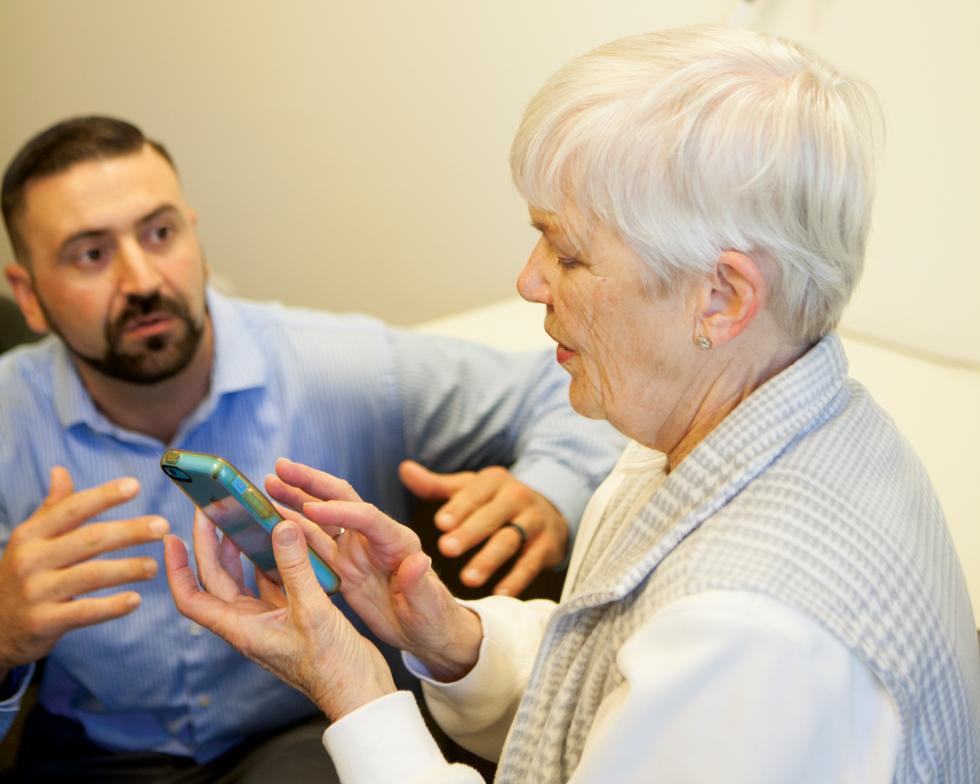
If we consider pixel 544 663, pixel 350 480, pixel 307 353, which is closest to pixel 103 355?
pixel 307 353

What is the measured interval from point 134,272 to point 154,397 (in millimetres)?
173

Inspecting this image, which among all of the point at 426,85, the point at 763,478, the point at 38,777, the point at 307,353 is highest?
the point at 426,85

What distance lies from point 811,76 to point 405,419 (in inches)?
32.7

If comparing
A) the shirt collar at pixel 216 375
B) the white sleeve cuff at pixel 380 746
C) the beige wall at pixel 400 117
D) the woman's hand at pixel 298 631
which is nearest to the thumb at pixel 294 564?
the woman's hand at pixel 298 631

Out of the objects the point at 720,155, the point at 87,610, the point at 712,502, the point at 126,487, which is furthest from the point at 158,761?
the point at 720,155

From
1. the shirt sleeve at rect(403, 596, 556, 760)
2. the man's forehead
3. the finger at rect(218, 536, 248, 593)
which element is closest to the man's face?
the man's forehead

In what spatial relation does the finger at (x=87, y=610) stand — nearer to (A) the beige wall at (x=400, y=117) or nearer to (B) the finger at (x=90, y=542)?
(B) the finger at (x=90, y=542)

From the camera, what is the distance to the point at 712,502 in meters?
0.76

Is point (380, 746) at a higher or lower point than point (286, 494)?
lower

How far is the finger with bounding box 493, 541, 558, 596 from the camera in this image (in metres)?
1.20

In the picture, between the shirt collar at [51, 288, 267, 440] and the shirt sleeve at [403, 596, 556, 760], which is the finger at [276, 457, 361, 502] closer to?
the shirt sleeve at [403, 596, 556, 760]

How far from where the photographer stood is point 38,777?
1.33 meters

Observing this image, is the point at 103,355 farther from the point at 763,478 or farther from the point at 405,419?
the point at 763,478

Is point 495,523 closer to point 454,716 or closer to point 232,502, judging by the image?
point 454,716
